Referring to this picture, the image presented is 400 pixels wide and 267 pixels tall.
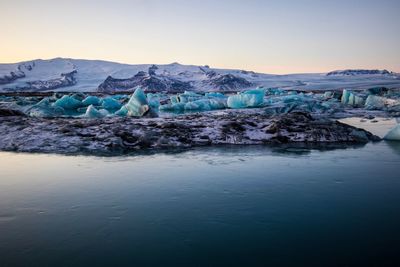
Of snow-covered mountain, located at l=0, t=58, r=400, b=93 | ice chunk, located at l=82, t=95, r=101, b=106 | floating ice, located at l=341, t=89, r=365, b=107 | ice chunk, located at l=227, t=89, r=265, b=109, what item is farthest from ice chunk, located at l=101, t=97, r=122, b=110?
snow-covered mountain, located at l=0, t=58, r=400, b=93

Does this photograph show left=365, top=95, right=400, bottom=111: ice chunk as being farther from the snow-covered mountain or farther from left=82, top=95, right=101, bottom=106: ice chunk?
the snow-covered mountain

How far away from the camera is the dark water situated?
2115 mm

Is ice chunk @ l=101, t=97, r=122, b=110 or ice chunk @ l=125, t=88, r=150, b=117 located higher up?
ice chunk @ l=125, t=88, r=150, b=117

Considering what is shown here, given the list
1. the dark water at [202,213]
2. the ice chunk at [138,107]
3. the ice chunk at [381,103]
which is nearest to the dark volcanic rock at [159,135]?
the dark water at [202,213]

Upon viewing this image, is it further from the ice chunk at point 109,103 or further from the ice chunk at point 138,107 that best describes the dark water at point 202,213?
the ice chunk at point 109,103

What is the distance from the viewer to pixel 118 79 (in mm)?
66875

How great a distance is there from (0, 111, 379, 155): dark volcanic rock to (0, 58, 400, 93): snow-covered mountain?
51.8 m

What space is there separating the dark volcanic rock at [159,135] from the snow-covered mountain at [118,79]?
51810mm

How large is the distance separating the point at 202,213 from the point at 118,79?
67159 millimetres

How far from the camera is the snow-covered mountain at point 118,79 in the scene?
6330 cm

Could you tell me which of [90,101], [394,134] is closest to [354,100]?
[394,134]

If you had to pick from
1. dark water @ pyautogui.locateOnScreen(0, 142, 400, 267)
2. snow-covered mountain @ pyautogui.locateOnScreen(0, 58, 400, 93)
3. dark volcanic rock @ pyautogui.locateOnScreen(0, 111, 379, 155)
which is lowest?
snow-covered mountain @ pyautogui.locateOnScreen(0, 58, 400, 93)

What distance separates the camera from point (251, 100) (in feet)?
50.0

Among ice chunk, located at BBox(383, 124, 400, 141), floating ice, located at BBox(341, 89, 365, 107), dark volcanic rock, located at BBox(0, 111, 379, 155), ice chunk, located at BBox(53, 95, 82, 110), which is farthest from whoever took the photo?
floating ice, located at BBox(341, 89, 365, 107)
